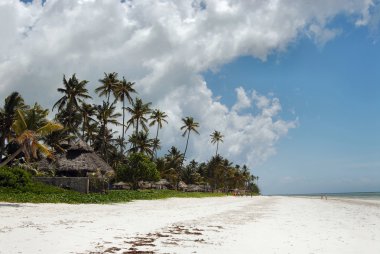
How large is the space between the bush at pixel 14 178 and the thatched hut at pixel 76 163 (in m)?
12.9

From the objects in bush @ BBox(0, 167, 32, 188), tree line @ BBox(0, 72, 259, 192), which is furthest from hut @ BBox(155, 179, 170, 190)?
bush @ BBox(0, 167, 32, 188)

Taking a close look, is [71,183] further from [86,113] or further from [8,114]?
[86,113]

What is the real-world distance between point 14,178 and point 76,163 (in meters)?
15.7

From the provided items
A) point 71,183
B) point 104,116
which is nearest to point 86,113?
point 104,116

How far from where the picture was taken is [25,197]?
878 inches

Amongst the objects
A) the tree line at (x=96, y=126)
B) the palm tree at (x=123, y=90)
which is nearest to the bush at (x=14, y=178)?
the tree line at (x=96, y=126)

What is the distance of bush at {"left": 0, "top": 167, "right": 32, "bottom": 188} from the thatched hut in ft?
42.4

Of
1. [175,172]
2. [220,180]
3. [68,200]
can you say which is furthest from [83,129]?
[220,180]

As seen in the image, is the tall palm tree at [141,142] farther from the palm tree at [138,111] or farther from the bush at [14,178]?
the bush at [14,178]

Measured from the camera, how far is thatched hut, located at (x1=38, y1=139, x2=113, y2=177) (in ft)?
129

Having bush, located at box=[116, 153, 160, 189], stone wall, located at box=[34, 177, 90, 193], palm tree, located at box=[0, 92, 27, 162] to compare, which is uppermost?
palm tree, located at box=[0, 92, 27, 162]

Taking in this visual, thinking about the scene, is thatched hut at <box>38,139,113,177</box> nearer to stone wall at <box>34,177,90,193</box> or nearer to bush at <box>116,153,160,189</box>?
bush at <box>116,153,160,189</box>

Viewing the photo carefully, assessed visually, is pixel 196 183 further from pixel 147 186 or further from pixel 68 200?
pixel 68 200

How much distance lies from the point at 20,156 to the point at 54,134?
465 cm
